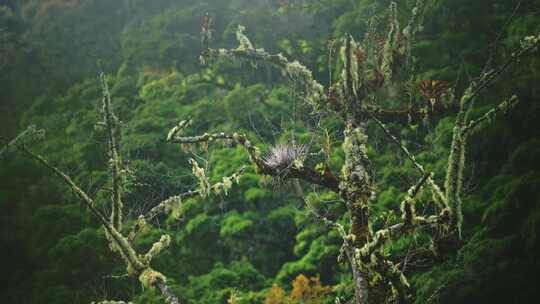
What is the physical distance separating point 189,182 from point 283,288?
14.2 ft

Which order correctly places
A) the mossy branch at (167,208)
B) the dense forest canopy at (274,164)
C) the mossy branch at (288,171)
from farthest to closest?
the dense forest canopy at (274,164) → the mossy branch at (288,171) → the mossy branch at (167,208)

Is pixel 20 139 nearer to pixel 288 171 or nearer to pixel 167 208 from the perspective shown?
pixel 167 208

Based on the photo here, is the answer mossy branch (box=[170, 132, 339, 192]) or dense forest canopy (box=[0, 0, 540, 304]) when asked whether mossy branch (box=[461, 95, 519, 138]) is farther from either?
mossy branch (box=[170, 132, 339, 192])

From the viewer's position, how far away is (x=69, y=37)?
24016 millimetres

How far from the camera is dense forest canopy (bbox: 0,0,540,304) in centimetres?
733

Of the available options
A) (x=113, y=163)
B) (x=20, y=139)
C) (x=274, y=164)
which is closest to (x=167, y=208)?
(x=113, y=163)

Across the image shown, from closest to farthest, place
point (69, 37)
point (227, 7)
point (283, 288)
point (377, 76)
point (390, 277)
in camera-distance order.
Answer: point (390, 277), point (377, 76), point (283, 288), point (227, 7), point (69, 37)

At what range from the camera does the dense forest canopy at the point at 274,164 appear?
7.33 m

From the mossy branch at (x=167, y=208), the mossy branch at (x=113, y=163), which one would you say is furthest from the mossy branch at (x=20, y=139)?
the mossy branch at (x=167, y=208)

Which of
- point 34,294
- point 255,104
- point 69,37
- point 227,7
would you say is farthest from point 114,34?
point 34,294

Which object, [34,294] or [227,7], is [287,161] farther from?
[227,7]

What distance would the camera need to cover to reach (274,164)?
6.97 meters

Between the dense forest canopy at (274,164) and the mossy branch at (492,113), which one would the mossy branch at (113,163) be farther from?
the mossy branch at (492,113)

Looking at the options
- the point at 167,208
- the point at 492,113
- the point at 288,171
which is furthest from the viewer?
the point at 288,171
